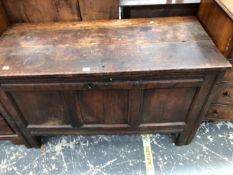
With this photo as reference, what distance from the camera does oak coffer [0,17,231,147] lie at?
0.87 meters

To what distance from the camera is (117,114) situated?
1.11 metres

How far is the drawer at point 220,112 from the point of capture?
1273 mm

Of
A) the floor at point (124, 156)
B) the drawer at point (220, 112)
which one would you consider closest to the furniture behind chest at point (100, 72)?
the floor at point (124, 156)

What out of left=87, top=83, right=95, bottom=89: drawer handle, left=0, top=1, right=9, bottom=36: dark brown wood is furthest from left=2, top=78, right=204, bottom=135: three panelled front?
left=0, top=1, right=9, bottom=36: dark brown wood

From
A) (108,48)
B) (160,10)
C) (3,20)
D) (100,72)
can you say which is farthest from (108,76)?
(3,20)

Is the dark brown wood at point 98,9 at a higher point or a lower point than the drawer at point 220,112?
higher

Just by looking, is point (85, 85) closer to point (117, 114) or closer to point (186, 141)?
point (117, 114)

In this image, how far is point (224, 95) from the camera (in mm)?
1199

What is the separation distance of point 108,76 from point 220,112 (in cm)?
90

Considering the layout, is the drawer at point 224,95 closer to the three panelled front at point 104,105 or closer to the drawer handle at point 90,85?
the three panelled front at point 104,105

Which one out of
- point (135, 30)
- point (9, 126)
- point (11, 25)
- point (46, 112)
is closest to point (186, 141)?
point (135, 30)

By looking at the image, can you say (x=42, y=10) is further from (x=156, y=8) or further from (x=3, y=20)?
(x=156, y=8)

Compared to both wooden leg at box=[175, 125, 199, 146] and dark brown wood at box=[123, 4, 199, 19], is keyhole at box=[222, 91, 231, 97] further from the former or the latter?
dark brown wood at box=[123, 4, 199, 19]

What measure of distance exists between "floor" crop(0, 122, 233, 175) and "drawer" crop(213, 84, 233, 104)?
29 centimetres
